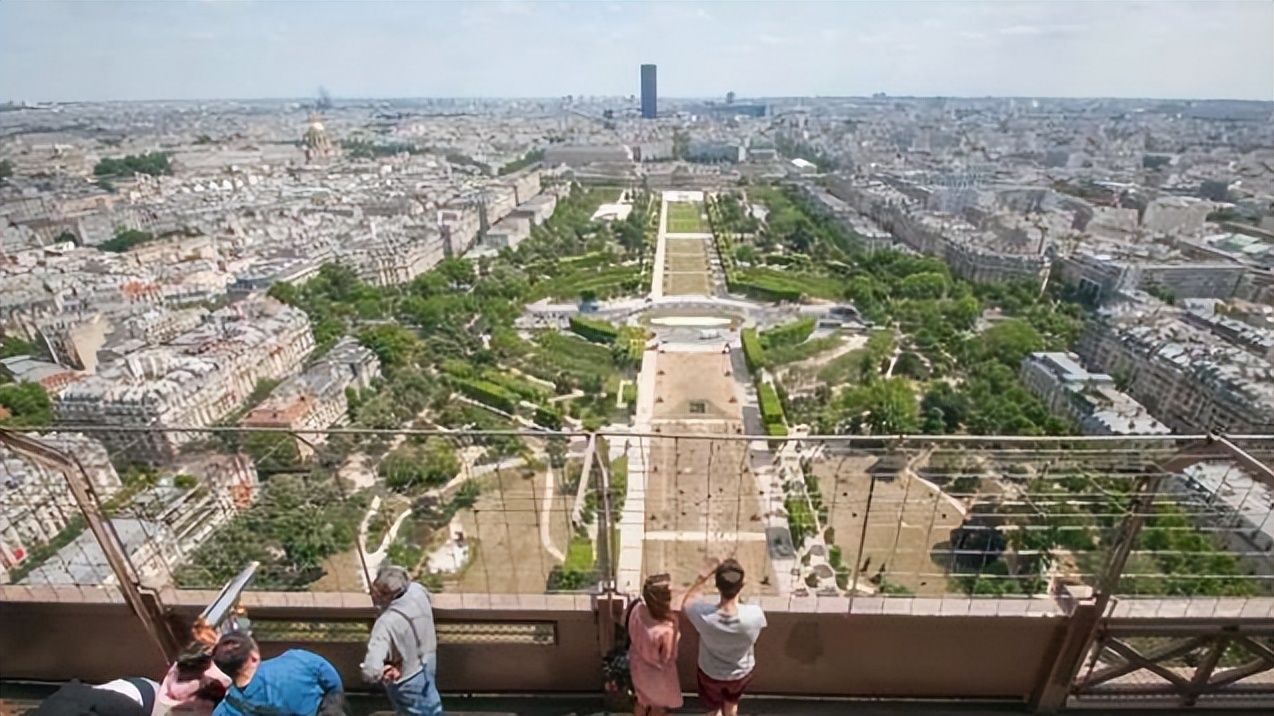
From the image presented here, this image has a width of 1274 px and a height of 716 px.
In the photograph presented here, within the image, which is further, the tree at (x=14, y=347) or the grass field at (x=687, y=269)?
the grass field at (x=687, y=269)

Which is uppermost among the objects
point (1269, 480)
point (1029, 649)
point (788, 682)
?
point (1269, 480)

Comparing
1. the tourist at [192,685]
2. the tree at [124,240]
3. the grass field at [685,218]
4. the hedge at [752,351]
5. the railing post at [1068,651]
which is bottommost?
the grass field at [685,218]

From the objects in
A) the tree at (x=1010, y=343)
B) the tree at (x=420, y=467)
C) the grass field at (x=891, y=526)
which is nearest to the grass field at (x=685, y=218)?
the tree at (x=1010, y=343)

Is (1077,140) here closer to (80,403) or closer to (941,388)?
(941,388)

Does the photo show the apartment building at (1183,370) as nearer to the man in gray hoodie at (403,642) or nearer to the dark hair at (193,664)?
the man in gray hoodie at (403,642)

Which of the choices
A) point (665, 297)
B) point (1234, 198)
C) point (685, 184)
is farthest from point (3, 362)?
point (1234, 198)

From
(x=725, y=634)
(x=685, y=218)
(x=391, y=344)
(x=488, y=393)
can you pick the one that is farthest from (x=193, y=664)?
(x=685, y=218)

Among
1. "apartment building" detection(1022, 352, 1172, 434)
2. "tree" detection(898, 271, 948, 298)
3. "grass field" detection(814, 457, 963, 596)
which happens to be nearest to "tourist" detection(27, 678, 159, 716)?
"grass field" detection(814, 457, 963, 596)
